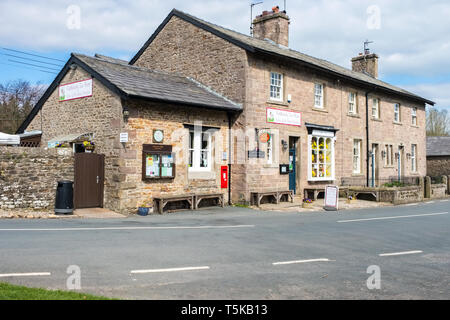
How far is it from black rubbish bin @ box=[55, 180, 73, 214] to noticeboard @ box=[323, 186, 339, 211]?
31.5 ft

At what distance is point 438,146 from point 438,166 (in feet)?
7.33

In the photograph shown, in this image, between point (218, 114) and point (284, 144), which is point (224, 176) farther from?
point (284, 144)

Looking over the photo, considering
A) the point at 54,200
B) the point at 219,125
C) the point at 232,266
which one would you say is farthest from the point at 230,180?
the point at 232,266

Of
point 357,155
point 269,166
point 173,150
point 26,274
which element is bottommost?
point 26,274

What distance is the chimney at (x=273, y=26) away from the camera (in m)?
22.6

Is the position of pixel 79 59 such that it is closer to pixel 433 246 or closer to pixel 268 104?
pixel 268 104

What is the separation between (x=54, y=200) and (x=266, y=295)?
11.0 m

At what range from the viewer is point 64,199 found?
43.1 ft

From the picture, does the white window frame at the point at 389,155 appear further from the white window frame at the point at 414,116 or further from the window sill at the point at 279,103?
the window sill at the point at 279,103

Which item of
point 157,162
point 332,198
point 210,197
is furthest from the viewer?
point 332,198

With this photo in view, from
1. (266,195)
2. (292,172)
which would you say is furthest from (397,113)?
(266,195)

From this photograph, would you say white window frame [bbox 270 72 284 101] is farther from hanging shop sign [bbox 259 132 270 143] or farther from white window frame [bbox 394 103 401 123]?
white window frame [bbox 394 103 401 123]

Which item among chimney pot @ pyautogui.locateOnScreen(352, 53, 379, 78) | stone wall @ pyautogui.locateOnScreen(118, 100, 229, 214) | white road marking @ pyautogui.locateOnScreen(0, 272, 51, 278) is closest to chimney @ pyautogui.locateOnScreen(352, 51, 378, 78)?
chimney pot @ pyautogui.locateOnScreen(352, 53, 379, 78)

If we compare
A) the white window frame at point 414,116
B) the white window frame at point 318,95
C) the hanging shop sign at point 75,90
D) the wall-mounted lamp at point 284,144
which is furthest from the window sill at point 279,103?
the white window frame at point 414,116
